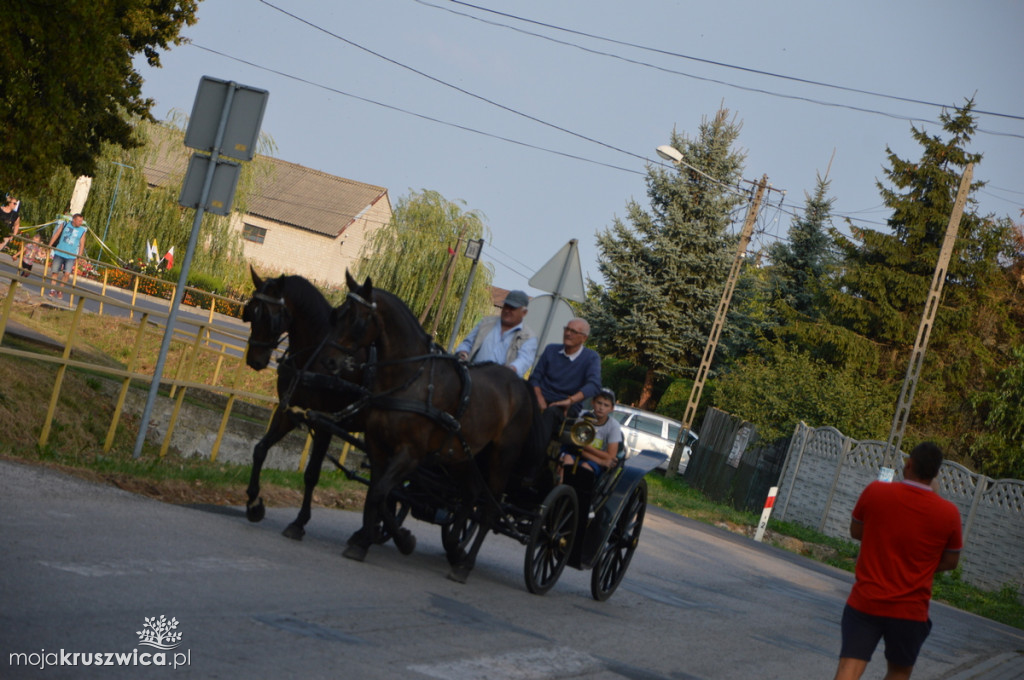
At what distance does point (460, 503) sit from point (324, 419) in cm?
136

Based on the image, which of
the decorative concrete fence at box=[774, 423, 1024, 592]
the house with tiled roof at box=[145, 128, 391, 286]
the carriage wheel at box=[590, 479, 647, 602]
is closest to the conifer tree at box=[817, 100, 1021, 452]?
the decorative concrete fence at box=[774, 423, 1024, 592]

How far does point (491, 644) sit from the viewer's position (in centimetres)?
646

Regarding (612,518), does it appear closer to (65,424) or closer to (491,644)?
(491,644)

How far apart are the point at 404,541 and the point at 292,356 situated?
167 cm

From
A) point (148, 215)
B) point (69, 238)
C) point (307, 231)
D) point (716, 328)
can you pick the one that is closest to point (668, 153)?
point (716, 328)

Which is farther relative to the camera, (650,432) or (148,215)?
(148,215)

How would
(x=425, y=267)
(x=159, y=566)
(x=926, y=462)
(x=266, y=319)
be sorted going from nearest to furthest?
(x=926, y=462) → (x=159, y=566) → (x=266, y=319) → (x=425, y=267)

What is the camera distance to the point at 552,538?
8.91 metres

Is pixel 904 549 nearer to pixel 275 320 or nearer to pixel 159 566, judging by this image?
pixel 159 566

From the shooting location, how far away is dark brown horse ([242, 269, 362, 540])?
8.30 meters

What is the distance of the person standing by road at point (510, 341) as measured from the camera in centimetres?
932

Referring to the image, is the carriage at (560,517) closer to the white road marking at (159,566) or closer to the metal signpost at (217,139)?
the white road marking at (159,566)

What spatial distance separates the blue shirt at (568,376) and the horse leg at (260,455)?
216 cm

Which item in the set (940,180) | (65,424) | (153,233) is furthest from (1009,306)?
(65,424)
